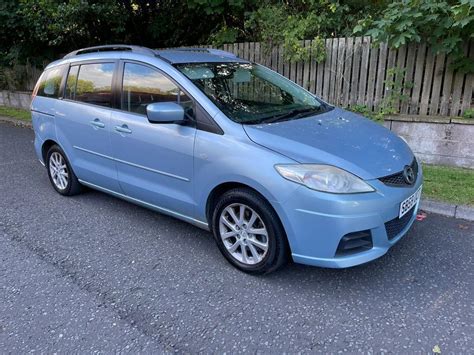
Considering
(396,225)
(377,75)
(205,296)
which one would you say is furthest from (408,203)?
(377,75)

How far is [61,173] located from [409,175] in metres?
3.95

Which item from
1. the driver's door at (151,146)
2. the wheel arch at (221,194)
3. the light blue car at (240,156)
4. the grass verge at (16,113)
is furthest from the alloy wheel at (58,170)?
the grass verge at (16,113)

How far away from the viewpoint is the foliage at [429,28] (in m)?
5.07

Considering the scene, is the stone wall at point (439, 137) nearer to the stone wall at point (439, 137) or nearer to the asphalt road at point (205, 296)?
the stone wall at point (439, 137)

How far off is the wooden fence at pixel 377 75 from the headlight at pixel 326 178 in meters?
3.72

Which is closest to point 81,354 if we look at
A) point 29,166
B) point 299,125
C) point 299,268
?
point 299,268

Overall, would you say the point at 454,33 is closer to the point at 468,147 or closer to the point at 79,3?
the point at 468,147

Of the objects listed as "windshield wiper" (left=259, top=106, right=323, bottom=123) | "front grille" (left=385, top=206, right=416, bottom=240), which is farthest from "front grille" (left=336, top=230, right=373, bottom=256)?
"windshield wiper" (left=259, top=106, right=323, bottom=123)

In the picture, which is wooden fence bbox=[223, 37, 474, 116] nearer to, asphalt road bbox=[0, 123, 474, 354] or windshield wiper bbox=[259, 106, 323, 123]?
asphalt road bbox=[0, 123, 474, 354]

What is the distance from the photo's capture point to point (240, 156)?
295 centimetres

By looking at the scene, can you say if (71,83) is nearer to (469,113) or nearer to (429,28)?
(429,28)

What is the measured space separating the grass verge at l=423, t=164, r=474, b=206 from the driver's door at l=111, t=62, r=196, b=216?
9.08 ft

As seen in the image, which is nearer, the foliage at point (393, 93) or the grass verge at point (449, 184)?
the grass verge at point (449, 184)

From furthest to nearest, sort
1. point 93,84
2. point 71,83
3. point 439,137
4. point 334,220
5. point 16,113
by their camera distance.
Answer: point 16,113 < point 439,137 < point 71,83 < point 93,84 < point 334,220
